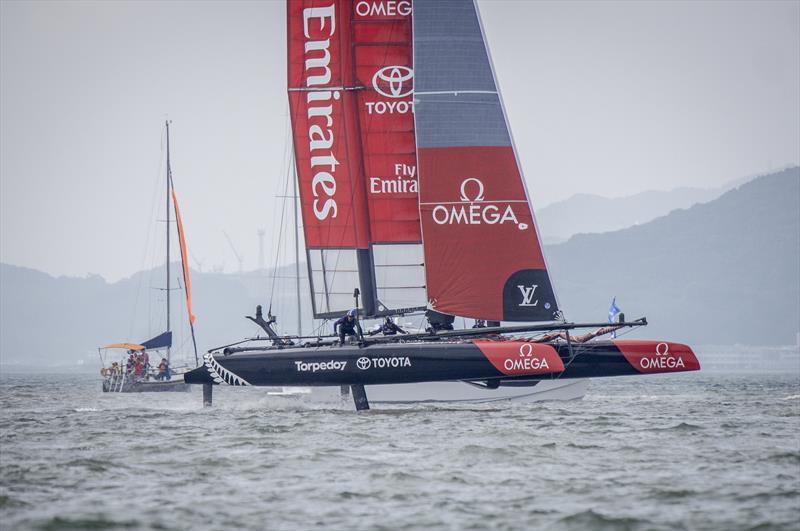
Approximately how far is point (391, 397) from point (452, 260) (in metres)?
3.59

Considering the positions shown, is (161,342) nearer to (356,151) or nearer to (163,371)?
(163,371)

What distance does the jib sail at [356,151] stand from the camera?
29.7 m

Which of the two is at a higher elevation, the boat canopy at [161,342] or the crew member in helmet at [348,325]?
the boat canopy at [161,342]

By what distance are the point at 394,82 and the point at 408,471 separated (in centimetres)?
1436

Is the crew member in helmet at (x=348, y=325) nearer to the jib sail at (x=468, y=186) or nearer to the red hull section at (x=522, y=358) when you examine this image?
the jib sail at (x=468, y=186)

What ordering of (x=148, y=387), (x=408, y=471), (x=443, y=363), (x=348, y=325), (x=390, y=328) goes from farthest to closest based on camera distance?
(x=148, y=387) < (x=390, y=328) < (x=348, y=325) < (x=443, y=363) < (x=408, y=471)

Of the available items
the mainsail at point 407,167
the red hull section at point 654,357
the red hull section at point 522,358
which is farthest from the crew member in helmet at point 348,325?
the red hull section at point 654,357

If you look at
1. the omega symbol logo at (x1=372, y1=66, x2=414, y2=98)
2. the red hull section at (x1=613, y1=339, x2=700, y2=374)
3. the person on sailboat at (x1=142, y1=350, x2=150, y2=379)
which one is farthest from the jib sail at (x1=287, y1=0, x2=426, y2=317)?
the person on sailboat at (x1=142, y1=350, x2=150, y2=379)

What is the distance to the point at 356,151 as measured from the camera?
3011cm

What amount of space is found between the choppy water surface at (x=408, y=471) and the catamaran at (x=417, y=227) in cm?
119

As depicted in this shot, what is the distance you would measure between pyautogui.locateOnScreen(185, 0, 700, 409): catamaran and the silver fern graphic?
4cm

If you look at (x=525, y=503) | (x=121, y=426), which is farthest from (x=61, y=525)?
(x=121, y=426)

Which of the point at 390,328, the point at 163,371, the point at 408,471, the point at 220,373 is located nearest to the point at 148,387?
the point at 163,371

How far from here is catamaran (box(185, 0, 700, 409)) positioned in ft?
87.0
